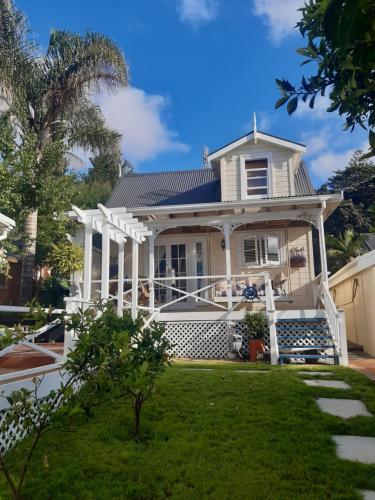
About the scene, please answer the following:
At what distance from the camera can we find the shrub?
9.22m

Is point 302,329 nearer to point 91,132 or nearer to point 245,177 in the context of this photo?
point 245,177

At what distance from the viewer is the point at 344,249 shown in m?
21.6

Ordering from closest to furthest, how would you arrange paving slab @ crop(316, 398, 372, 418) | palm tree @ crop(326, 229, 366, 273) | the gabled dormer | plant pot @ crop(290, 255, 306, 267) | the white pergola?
1. paving slab @ crop(316, 398, 372, 418)
2. the white pergola
3. plant pot @ crop(290, 255, 306, 267)
4. the gabled dormer
5. palm tree @ crop(326, 229, 366, 273)

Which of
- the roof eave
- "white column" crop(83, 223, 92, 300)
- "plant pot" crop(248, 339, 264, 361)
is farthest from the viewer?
the roof eave

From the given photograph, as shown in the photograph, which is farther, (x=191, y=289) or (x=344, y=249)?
(x=344, y=249)

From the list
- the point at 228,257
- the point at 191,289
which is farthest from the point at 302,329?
the point at 191,289

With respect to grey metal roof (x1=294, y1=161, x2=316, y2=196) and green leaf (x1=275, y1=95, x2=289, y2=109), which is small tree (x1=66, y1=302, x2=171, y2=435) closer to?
green leaf (x1=275, y1=95, x2=289, y2=109)

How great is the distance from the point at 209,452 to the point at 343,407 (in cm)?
217

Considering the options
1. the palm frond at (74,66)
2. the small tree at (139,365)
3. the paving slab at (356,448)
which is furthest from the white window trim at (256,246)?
the paving slab at (356,448)

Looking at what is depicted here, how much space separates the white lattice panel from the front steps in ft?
5.00

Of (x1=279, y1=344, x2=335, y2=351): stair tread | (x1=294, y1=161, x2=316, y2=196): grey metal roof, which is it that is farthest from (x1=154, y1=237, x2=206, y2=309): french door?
(x1=279, y1=344, x2=335, y2=351): stair tread

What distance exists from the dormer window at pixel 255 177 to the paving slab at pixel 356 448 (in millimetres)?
9500

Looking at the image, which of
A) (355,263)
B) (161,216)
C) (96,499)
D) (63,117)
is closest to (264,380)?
(96,499)

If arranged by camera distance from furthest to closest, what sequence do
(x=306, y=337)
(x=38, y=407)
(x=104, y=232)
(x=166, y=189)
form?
1. (x=166, y=189)
2. (x=306, y=337)
3. (x=104, y=232)
4. (x=38, y=407)
